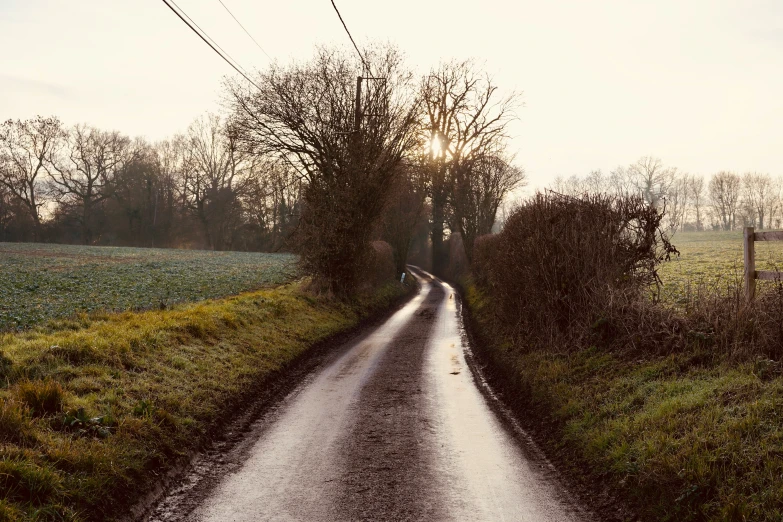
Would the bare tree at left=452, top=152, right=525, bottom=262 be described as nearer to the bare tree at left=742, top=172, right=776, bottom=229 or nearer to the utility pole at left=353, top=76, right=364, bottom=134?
the utility pole at left=353, top=76, right=364, bottom=134

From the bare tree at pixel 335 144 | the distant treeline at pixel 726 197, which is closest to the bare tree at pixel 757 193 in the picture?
the distant treeline at pixel 726 197

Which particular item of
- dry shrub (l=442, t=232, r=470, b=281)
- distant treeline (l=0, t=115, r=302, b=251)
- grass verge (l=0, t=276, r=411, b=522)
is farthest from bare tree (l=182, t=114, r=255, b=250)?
grass verge (l=0, t=276, r=411, b=522)

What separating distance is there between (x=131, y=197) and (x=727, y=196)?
276 ft

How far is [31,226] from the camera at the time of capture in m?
64.5

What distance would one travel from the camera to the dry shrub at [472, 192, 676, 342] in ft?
35.6

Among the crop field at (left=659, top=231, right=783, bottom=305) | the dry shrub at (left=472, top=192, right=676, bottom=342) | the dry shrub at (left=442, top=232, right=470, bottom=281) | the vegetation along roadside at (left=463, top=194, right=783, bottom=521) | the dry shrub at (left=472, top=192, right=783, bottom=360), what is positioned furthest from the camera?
the dry shrub at (left=442, top=232, right=470, bottom=281)

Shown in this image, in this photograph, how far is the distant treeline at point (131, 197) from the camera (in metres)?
63.2

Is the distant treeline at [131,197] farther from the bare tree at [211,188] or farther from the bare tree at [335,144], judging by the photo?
the bare tree at [335,144]

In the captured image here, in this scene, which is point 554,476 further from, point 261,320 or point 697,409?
point 261,320

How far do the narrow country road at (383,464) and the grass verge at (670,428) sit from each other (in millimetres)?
605

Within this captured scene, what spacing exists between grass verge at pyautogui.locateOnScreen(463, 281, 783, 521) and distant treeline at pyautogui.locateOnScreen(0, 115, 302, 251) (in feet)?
165

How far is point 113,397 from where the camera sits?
752 cm

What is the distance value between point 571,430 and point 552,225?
5.51 m

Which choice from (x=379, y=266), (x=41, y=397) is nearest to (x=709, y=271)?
(x=379, y=266)
